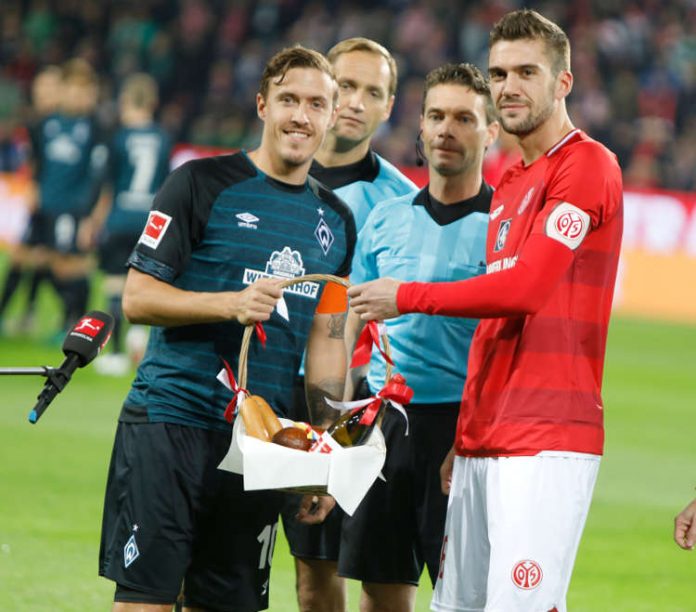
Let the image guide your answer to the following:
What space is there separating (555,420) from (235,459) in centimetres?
104

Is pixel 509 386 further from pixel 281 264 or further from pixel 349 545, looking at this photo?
pixel 349 545

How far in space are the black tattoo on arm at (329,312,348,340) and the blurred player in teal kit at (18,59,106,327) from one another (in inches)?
375

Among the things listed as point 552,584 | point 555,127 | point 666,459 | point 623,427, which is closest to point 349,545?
point 552,584

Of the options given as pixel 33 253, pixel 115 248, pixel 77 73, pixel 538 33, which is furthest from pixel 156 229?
pixel 33 253

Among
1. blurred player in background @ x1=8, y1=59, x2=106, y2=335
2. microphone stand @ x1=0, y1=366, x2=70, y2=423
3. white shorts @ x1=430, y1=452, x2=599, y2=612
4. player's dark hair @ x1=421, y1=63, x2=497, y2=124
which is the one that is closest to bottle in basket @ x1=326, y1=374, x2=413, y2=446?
white shorts @ x1=430, y1=452, x2=599, y2=612

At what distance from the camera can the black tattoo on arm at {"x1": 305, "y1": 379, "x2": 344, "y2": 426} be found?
516 centimetres

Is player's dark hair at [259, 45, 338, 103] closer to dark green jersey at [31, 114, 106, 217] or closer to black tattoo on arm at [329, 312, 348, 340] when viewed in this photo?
black tattoo on arm at [329, 312, 348, 340]

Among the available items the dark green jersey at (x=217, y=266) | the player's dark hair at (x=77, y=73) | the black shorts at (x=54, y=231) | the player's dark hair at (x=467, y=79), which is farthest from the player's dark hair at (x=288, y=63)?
the black shorts at (x=54, y=231)

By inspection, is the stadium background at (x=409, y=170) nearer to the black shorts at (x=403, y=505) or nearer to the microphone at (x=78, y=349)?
the black shorts at (x=403, y=505)

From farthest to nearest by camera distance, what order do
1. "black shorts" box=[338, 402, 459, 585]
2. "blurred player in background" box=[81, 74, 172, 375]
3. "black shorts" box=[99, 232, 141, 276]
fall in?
1. "black shorts" box=[99, 232, 141, 276]
2. "blurred player in background" box=[81, 74, 172, 375]
3. "black shorts" box=[338, 402, 459, 585]

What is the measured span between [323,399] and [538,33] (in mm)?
1541

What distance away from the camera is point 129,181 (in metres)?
13.5

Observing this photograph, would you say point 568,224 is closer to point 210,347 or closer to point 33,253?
point 210,347

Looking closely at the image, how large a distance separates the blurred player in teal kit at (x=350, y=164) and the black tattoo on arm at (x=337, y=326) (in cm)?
89
